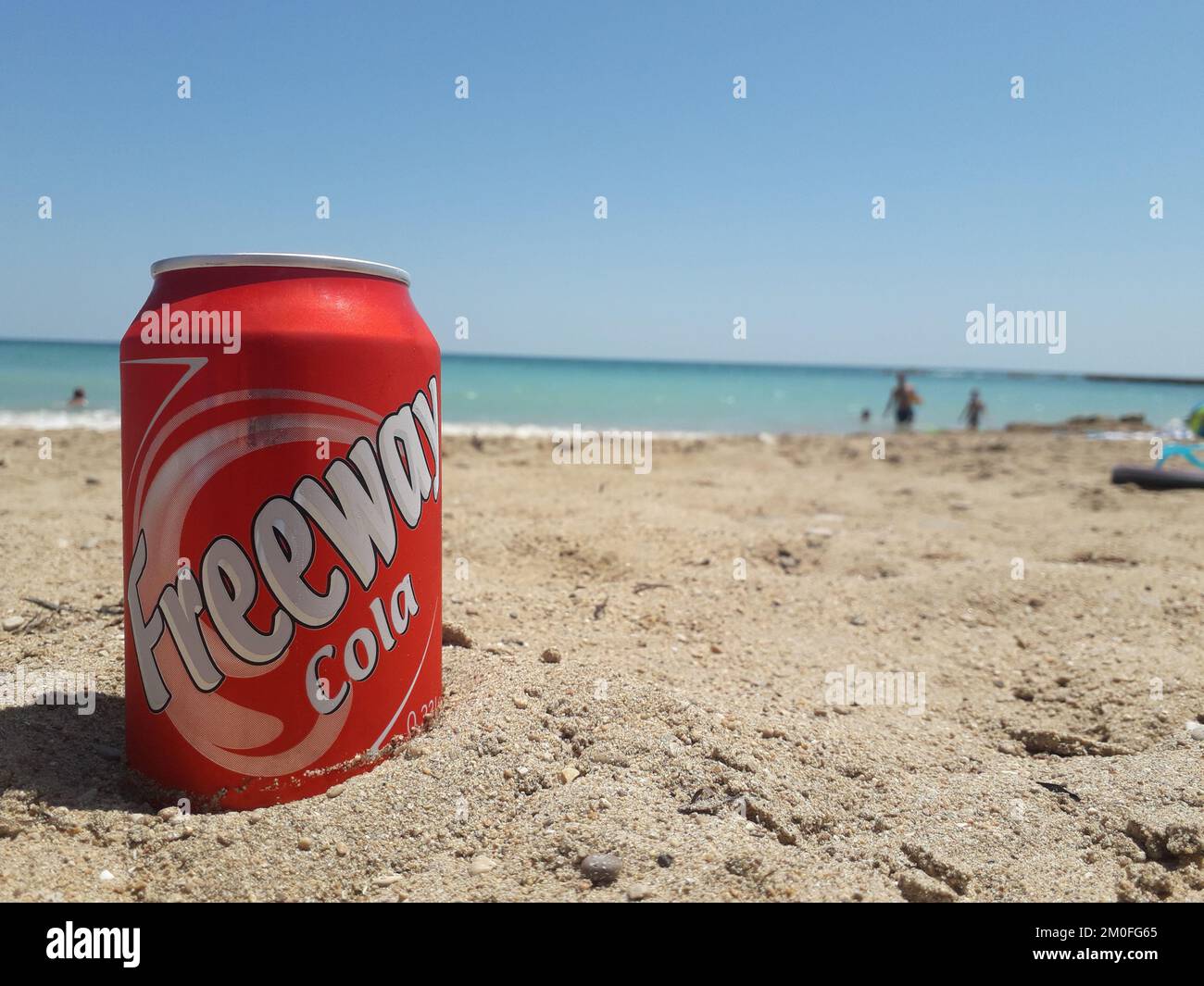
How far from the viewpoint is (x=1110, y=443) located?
980 centimetres

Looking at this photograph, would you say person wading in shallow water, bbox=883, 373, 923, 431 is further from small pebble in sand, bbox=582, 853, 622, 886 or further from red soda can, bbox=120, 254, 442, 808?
small pebble in sand, bbox=582, 853, 622, 886

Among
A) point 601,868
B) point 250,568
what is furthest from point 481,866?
point 250,568

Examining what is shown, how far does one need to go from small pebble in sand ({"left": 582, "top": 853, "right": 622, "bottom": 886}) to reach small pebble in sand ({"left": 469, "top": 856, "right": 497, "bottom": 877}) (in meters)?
0.18

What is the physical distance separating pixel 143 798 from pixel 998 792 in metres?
1.92

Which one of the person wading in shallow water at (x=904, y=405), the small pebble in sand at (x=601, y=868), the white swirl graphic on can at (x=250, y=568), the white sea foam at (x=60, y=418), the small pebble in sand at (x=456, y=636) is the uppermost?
the person wading in shallow water at (x=904, y=405)

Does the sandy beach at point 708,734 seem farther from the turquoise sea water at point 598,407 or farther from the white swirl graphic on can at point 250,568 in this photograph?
the turquoise sea water at point 598,407

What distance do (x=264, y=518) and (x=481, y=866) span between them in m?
0.81

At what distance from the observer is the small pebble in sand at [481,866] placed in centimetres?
158

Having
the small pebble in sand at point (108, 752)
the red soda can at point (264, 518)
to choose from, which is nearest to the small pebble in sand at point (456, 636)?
the red soda can at point (264, 518)

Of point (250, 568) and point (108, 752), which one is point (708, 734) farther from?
point (108, 752)

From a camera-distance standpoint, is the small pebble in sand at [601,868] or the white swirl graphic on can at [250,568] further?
the white swirl graphic on can at [250,568]

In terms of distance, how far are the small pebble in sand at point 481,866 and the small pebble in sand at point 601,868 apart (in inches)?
7.1

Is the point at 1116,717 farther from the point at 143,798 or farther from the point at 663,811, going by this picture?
the point at 143,798

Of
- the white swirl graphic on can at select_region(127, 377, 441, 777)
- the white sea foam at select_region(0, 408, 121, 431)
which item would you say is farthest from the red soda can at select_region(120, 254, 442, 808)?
the white sea foam at select_region(0, 408, 121, 431)
